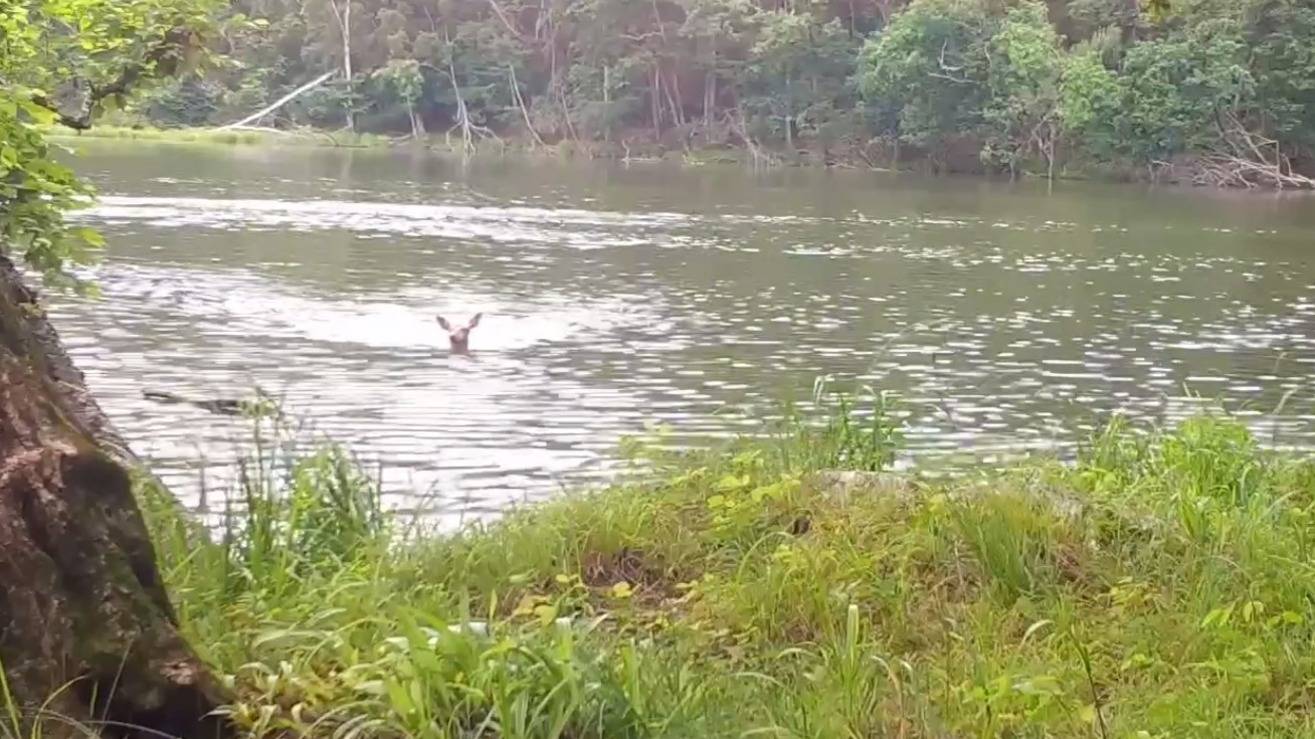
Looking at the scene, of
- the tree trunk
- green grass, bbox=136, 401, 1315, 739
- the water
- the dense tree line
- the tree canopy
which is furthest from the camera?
the dense tree line

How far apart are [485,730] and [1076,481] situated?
4.95 meters

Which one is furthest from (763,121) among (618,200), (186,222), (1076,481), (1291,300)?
(1076,481)

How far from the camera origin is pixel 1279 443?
12.6 m

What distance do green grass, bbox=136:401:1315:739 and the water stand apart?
6.55 feet

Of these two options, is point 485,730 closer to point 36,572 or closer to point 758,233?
point 36,572

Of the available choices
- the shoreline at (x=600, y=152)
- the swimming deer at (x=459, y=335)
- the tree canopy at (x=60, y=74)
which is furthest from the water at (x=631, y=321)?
the shoreline at (x=600, y=152)

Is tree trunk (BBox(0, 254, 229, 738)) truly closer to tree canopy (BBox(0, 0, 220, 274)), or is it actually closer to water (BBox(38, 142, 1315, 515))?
tree canopy (BBox(0, 0, 220, 274))

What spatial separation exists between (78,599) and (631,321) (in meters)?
17.7

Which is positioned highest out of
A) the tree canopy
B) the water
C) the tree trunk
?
the tree canopy

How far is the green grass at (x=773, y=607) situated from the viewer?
11.6 feet

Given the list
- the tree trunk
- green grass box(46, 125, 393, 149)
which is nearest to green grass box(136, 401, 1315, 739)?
the tree trunk

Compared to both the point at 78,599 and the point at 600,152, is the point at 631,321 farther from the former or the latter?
the point at 600,152

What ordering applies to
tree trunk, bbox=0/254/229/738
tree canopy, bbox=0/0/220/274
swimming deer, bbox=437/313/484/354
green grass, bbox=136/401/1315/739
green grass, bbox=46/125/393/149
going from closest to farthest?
tree trunk, bbox=0/254/229/738
green grass, bbox=136/401/1315/739
tree canopy, bbox=0/0/220/274
swimming deer, bbox=437/313/484/354
green grass, bbox=46/125/393/149

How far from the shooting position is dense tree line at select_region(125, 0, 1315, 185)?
59781 mm
